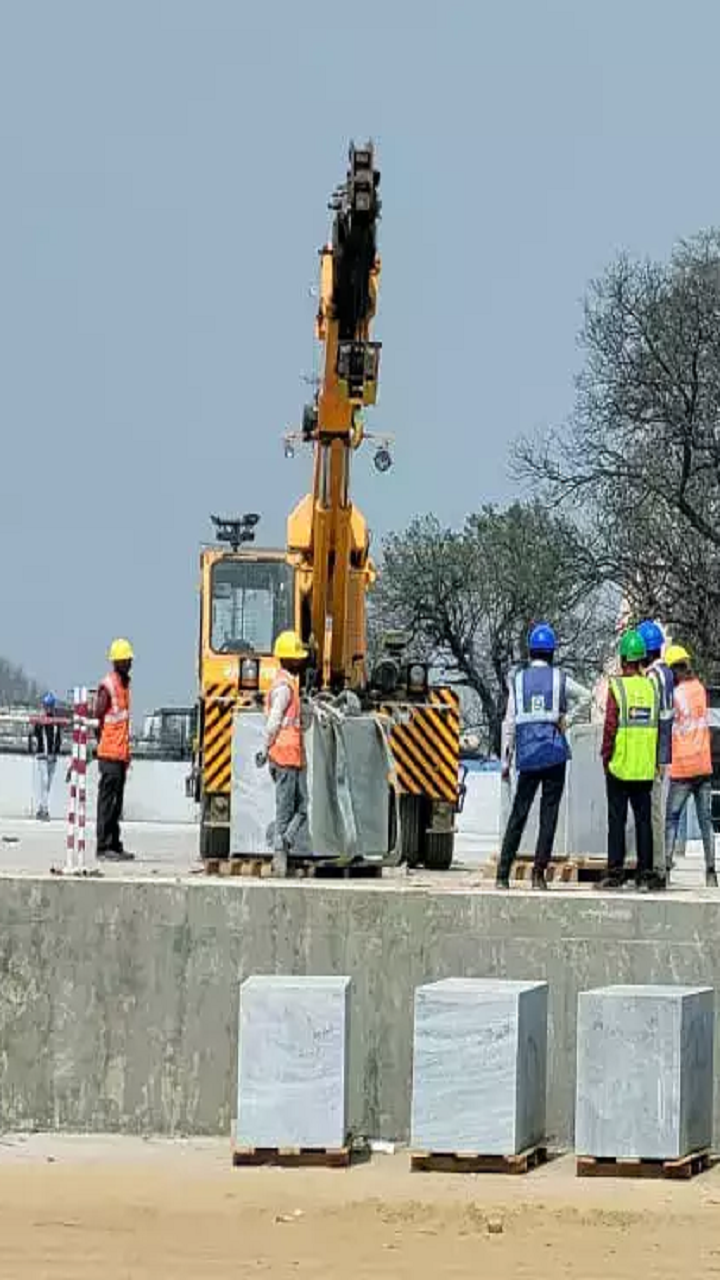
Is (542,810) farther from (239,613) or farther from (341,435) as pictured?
(239,613)

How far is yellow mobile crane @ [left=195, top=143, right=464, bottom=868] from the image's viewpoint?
2514 cm

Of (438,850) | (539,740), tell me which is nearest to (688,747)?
(539,740)

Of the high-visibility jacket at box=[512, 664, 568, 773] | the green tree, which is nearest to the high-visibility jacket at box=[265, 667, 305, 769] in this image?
the high-visibility jacket at box=[512, 664, 568, 773]

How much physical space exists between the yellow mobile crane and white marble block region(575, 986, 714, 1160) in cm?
797

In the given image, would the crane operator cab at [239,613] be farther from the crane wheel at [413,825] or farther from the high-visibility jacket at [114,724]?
the high-visibility jacket at [114,724]

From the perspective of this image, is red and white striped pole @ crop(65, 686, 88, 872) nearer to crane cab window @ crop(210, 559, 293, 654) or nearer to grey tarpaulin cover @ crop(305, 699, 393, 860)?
grey tarpaulin cover @ crop(305, 699, 393, 860)

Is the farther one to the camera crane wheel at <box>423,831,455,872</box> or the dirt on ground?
crane wheel at <box>423,831,455,872</box>

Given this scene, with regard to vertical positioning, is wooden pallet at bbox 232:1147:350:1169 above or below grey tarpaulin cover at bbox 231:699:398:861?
below

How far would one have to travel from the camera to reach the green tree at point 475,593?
226 ft

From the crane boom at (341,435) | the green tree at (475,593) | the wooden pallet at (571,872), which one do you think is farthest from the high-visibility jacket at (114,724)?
the green tree at (475,593)

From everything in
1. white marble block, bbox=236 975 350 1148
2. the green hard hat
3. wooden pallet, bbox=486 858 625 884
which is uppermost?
the green hard hat

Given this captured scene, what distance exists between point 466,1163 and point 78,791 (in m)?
5.37

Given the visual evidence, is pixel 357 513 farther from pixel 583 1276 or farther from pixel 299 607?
Answer: pixel 583 1276

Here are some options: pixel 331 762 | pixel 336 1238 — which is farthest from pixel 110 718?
pixel 336 1238
